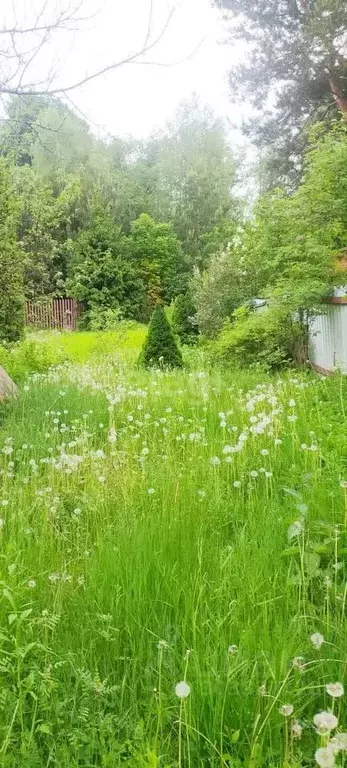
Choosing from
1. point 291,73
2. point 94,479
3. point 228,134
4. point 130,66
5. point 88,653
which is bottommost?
point 88,653

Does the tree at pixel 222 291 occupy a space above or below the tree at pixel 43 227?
below

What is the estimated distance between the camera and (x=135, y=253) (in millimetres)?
28484

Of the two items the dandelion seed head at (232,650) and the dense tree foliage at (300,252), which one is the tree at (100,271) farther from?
the dandelion seed head at (232,650)

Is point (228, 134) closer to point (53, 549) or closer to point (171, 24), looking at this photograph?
point (171, 24)

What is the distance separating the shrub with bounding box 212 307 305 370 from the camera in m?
9.77

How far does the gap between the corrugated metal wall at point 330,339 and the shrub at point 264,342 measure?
0.39 metres

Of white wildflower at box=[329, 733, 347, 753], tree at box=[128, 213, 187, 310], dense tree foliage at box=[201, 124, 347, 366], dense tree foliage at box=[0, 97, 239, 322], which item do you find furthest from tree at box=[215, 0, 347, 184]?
white wildflower at box=[329, 733, 347, 753]

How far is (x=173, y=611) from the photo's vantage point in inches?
80.2

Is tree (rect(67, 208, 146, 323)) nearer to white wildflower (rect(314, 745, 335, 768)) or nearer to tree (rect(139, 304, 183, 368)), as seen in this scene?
tree (rect(139, 304, 183, 368))

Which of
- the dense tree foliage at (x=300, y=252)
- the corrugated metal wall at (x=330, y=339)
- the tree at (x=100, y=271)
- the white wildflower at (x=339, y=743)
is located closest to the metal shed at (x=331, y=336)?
the corrugated metal wall at (x=330, y=339)

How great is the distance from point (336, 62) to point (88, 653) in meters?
15.6

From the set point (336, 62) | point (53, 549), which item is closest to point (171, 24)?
point (53, 549)

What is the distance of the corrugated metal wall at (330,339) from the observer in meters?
8.97

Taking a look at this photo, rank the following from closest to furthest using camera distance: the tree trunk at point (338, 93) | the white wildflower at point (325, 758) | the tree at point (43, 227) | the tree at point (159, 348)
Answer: the white wildflower at point (325, 758) → the tree at point (159, 348) → the tree trunk at point (338, 93) → the tree at point (43, 227)
